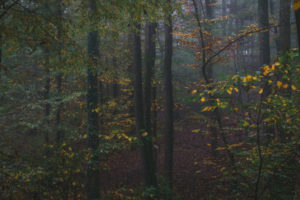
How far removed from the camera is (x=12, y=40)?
155 inches

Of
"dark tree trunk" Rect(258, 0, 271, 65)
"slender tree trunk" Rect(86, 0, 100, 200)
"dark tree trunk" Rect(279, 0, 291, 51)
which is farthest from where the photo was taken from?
"dark tree trunk" Rect(258, 0, 271, 65)

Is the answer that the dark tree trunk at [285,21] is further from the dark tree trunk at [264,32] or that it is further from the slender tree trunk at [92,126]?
the slender tree trunk at [92,126]

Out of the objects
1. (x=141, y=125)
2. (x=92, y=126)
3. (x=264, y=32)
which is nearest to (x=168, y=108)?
(x=141, y=125)

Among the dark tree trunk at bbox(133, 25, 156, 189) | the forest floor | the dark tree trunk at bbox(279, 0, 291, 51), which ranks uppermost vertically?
the dark tree trunk at bbox(279, 0, 291, 51)

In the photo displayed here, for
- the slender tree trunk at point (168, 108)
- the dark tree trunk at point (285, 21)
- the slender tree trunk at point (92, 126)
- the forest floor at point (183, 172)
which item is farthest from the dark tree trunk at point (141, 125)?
the dark tree trunk at point (285, 21)

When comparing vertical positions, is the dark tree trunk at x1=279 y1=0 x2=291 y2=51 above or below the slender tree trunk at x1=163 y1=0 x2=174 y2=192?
above

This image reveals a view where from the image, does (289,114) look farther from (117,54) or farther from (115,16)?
(117,54)

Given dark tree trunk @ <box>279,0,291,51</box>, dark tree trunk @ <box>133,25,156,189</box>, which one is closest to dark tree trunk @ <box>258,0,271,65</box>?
dark tree trunk @ <box>279,0,291,51</box>

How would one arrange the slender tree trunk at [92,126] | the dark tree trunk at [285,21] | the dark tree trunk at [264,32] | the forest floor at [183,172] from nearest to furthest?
the slender tree trunk at [92,126] → the dark tree trunk at [285,21] → the dark tree trunk at [264,32] → the forest floor at [183,172]

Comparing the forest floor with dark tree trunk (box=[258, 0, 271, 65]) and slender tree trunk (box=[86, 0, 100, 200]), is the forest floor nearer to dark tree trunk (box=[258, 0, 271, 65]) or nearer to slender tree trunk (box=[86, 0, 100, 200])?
slender tree trunk (box=[86, 0, 100, 200])

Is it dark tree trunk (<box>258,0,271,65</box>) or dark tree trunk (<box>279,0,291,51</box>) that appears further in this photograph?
dark tree trunk (<box>258,0,271,65</box>)

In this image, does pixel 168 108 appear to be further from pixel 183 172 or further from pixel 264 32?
pixel 183 172

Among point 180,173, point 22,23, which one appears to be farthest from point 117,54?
point 22,23

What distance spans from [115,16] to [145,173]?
468cm
